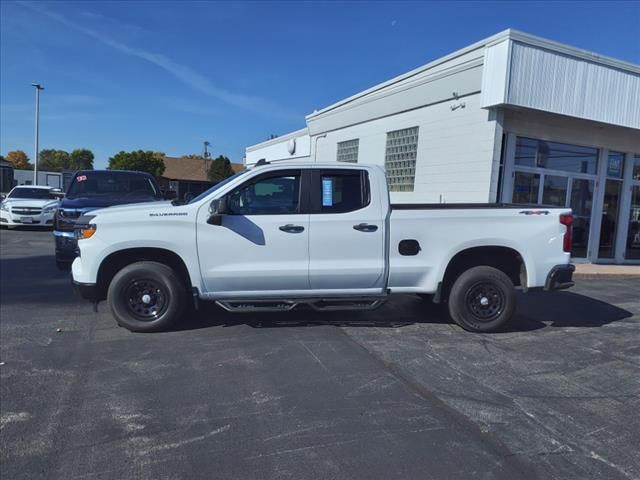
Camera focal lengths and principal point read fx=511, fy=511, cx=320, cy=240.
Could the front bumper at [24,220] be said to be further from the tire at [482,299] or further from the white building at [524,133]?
the tire at [482,299]

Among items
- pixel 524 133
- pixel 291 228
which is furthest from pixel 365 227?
pixel 524 133

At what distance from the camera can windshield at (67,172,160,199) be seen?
405 inches

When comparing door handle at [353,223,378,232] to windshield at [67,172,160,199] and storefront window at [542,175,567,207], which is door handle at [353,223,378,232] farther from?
storefront window at [542,175,567,207]

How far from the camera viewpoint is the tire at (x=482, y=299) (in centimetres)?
623

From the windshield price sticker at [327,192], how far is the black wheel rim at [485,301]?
2.02 meters

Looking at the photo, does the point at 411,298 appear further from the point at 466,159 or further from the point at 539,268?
the point at 466,159

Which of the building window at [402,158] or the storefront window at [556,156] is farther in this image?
the building window at [402,158]

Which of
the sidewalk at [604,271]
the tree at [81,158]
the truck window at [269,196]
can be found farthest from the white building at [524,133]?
the tree at [81,158]

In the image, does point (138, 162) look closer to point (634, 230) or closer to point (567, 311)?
point (634, 230)

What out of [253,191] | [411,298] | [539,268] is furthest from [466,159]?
[253,191]

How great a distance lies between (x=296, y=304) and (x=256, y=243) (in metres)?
0.86

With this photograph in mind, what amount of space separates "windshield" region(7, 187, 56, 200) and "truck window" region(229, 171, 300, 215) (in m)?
16.3

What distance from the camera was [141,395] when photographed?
421cm

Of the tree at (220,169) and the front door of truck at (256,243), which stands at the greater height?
the tree at (220,169)
